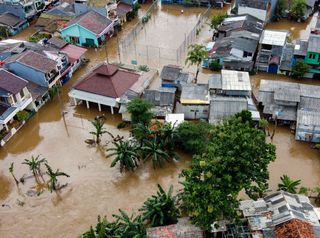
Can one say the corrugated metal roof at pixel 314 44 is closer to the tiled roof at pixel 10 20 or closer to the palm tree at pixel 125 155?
the palm tree at pixel 125 155

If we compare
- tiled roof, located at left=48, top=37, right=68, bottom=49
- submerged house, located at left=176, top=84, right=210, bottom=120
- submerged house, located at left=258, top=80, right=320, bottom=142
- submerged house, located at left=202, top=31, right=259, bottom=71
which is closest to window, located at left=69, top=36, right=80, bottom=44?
tiled roof, located at left=48, top=37, right=68, bottom=49

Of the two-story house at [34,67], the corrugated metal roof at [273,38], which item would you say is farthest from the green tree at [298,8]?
the two-story house at [34,67]

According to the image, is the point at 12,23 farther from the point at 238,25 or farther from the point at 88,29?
the point at 238,25

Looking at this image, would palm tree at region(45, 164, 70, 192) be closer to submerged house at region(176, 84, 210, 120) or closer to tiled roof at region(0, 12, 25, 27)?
submerged house at region(176, 84, 210, 120)

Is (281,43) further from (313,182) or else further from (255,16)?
(313,182)

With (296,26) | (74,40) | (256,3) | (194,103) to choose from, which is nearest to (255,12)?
(256,3)

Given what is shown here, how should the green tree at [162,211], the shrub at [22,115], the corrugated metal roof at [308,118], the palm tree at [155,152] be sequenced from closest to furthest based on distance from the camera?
the green tree at [162,211], the palm tree at [155,152], the corrugated metal roof at [308,118], the shrub at [22,115]

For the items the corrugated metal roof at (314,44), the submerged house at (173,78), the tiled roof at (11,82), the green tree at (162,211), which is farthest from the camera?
the corrugated metal roof at (314,44)
